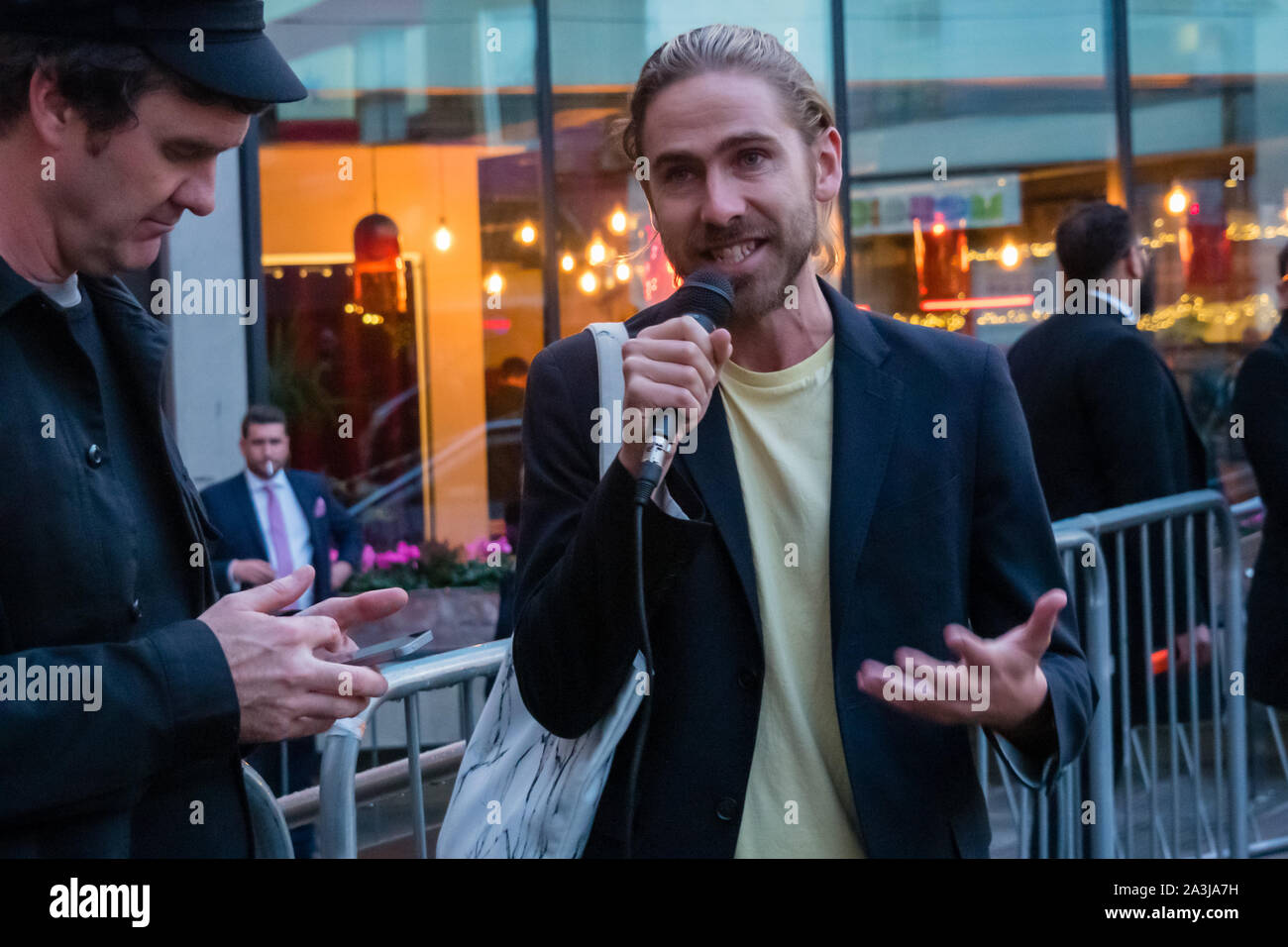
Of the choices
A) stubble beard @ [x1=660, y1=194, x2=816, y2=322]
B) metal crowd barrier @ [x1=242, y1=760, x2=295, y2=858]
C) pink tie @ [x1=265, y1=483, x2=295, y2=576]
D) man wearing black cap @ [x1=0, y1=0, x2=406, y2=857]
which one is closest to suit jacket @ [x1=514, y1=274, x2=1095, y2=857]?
stubble beard @ [x1=660, y1=194, x2=816, y2=322]

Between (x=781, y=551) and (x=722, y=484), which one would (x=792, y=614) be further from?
(x=722, y=484)

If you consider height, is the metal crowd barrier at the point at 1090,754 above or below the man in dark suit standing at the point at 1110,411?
below

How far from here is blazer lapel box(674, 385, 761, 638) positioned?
6.40ft

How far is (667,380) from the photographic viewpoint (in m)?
1.78

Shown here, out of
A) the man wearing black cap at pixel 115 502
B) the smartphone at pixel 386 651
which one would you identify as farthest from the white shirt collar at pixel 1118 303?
the man wearing black cap at pixel 115 502

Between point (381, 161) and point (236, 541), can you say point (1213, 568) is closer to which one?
point (236, 541)

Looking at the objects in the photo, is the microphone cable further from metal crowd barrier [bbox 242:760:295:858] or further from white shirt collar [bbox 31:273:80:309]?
white shirt collar [bbox 31:273:80:309]

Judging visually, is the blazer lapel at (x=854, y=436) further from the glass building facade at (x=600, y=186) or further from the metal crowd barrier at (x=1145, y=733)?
the glass building facade at (x=600, y=186)

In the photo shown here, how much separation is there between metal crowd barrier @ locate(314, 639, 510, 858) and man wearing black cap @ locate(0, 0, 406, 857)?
0.90ft

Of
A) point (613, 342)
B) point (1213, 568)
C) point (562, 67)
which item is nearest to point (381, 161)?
point (562, 67)

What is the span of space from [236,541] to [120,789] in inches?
204

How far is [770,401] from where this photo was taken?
2.12m

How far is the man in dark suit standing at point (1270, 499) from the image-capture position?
430 cm

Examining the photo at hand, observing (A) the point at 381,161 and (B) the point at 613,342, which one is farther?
(A) the point at 381,161
